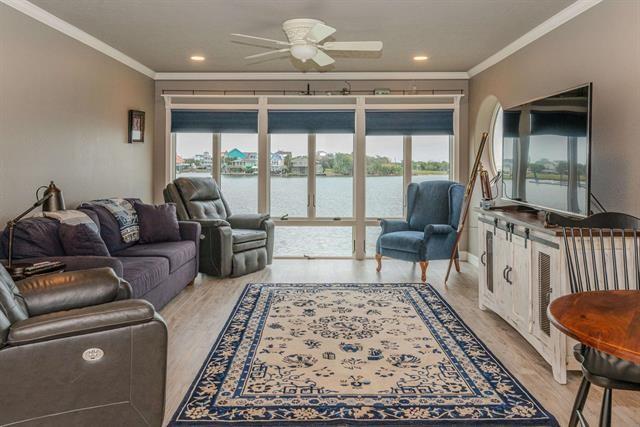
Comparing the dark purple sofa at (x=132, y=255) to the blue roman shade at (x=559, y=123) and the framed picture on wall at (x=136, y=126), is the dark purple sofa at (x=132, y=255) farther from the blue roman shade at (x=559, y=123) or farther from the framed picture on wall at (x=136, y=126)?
the blue roman shade at (x=559, y=123)

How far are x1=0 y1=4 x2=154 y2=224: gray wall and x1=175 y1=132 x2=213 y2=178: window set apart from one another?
79 cm

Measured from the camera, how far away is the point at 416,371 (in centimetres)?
282

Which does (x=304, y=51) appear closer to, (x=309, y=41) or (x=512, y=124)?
(x=309, y=41)

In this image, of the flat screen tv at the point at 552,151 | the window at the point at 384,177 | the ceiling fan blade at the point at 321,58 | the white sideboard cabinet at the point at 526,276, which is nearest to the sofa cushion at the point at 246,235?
the window at the point at 384,177

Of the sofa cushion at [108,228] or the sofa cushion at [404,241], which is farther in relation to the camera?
the sofa cushion at [404,241]

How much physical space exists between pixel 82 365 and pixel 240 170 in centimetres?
502

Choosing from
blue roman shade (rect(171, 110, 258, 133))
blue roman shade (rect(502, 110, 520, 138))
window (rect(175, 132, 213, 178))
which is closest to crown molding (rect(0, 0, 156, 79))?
blue roman shade (rect(171, 110, 258, 133))

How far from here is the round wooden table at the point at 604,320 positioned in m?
1.34

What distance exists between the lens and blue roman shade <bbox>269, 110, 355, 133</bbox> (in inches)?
256

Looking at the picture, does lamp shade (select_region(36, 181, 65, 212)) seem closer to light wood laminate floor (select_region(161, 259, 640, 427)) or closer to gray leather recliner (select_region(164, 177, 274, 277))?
light wood laminate floor (select_region(161, 259, 640, 427))

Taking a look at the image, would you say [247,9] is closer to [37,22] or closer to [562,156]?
[37,22]

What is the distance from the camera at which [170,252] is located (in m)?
4.29

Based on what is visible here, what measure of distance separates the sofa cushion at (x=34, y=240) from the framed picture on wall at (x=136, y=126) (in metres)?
2.52

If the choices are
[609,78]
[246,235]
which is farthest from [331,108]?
[609,78]
